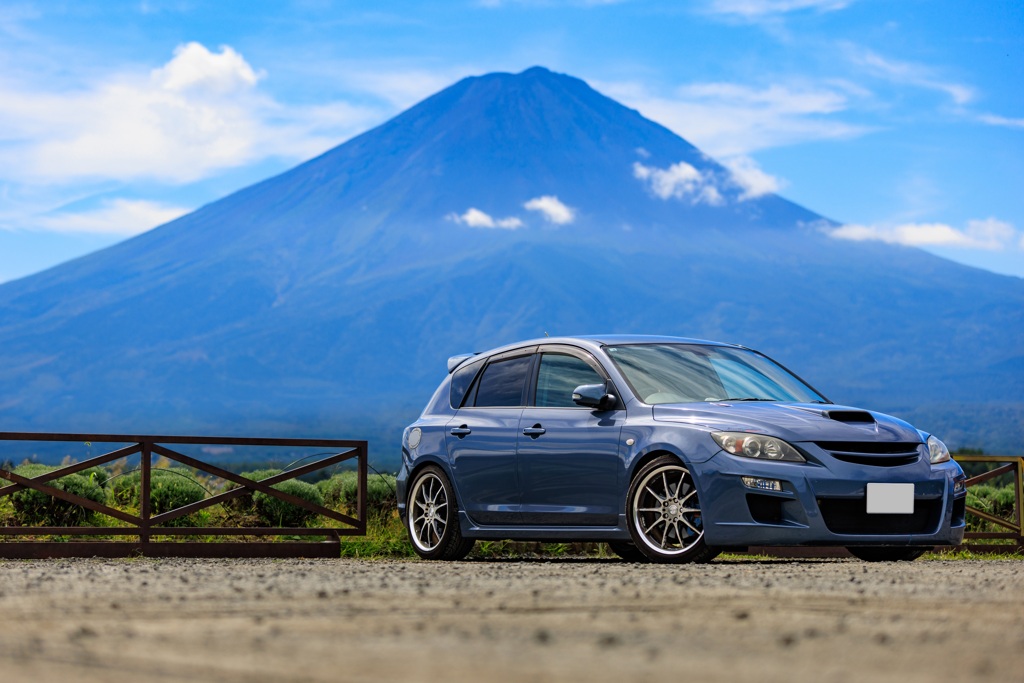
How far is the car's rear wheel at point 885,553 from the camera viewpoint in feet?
34.0

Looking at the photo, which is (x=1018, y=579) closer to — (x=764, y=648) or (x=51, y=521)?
(x=764, y=648)

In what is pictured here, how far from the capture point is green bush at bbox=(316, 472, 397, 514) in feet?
53.0

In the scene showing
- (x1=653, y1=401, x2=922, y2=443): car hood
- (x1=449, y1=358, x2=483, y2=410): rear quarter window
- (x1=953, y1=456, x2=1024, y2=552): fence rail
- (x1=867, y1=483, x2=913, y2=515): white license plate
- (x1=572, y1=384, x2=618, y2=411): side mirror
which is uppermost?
(x1=449, y1=358, x2=483, y2=410): rear quarter window

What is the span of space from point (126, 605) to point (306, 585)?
1.19 meters

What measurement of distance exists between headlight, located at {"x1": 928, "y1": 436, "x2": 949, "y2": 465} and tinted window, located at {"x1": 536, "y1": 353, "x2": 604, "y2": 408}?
227cm

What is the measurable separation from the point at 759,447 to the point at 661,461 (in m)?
0.66

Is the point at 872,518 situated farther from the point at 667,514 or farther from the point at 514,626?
the point at 514,626

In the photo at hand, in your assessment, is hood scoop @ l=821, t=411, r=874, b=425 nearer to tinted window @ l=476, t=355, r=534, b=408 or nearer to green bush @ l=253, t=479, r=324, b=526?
tinted window @ l=476, t=355, r=534, b=408

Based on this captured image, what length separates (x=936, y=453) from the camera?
1010 cm

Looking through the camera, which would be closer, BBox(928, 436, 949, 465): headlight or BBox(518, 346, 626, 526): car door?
BBox(928, 436, 949, 465): headlight

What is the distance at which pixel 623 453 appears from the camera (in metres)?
10.0

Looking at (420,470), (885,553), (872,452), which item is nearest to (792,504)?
(872,452)

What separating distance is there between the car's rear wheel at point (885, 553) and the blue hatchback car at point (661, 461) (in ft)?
0.06

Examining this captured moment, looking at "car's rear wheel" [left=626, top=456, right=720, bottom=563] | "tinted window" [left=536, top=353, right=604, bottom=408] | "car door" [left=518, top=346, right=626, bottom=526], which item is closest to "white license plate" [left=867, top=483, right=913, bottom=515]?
"car's rear wheel" [left=626, top=456, right=720, bottom=563]
